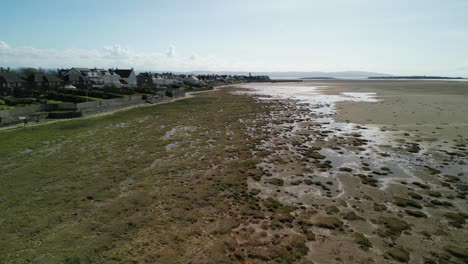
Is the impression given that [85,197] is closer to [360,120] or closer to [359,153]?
[359,153]

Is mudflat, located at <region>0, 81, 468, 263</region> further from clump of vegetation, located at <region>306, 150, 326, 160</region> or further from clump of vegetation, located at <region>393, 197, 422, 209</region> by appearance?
clump of vegetation, located at <region>306, 150, 326, 160</region>

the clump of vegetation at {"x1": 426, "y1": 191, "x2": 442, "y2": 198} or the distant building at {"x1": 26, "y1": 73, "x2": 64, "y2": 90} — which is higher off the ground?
the distant building at {"x1": 26, "y1": 73, "x2": 64, "y2": 90}

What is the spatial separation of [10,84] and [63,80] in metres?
15.7

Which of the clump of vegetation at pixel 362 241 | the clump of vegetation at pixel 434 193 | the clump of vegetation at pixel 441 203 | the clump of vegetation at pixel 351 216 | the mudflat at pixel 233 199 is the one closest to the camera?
the mudflat at pixel 233 199

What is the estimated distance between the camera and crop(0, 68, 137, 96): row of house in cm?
6944

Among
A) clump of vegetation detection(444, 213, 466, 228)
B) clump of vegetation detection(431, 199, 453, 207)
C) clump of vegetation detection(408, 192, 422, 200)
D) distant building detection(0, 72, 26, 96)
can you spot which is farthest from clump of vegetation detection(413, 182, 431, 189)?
distant building detection(0, 72, 26, 96)

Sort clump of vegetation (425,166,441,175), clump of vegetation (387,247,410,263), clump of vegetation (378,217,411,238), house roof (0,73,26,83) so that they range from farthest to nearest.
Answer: house roof (0,73,26,83)
clump of vegetation (425,166,441,175)
clump of vegetation (378,217,411,238)
clump of vegetation (387,247,410,263)

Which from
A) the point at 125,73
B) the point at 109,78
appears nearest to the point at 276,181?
the point at 109,78

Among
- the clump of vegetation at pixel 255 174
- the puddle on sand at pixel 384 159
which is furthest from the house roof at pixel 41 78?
the clump of vegetation at pixel 255 174

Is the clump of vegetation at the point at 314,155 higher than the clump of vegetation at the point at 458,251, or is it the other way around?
the clump of vegetation at the point at 314,155

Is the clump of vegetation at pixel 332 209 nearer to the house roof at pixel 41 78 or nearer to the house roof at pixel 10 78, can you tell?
the house roof at pixel 10 78

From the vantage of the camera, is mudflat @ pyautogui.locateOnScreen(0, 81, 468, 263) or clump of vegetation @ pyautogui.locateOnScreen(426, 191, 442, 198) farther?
clump of vegetation @ pyautogui.locateOnScreen(426, 191, 442, 198)

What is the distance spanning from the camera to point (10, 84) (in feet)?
229

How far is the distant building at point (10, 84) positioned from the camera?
66688 mm
